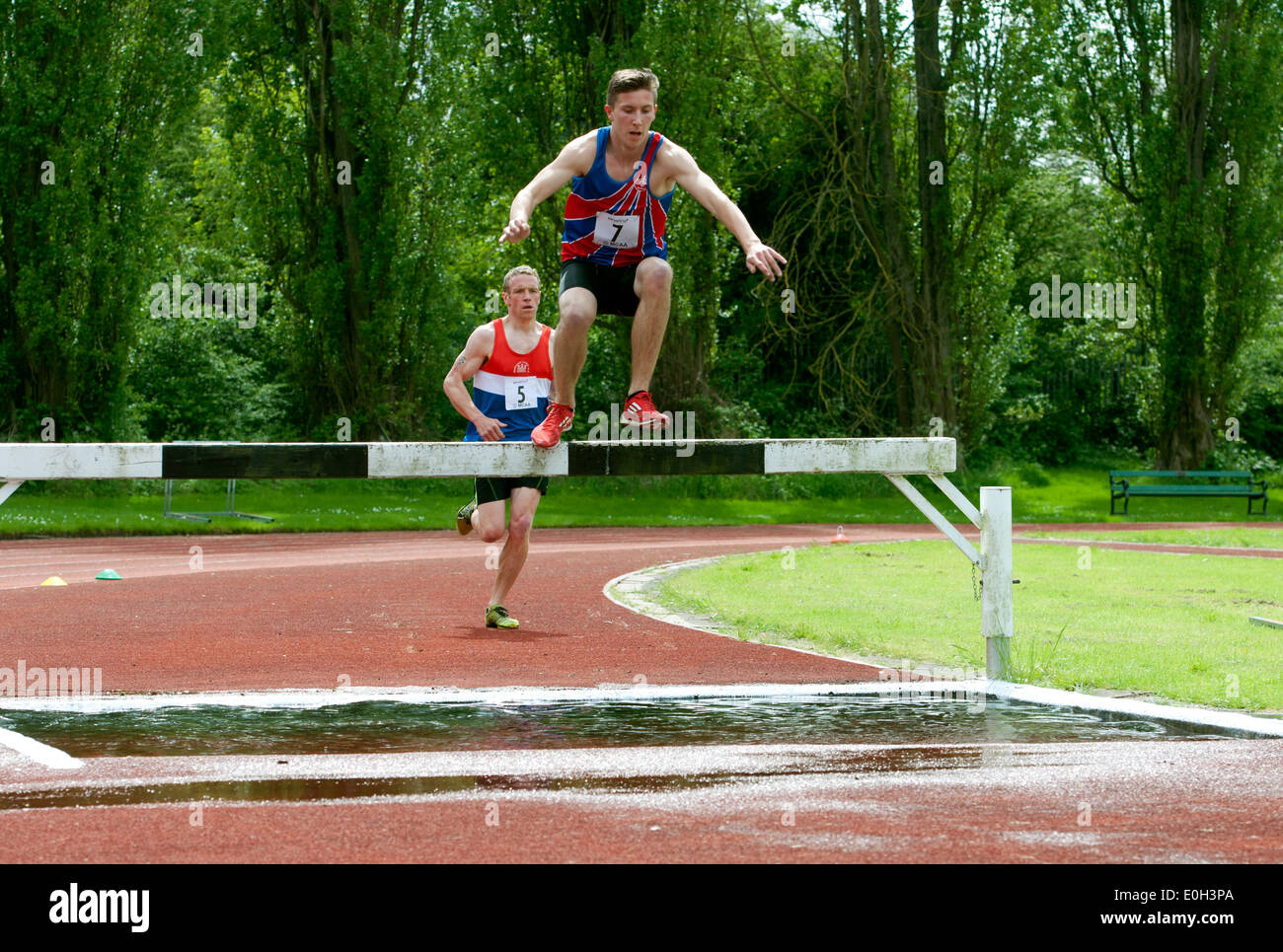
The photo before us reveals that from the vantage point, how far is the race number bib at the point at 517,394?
29.2 feet

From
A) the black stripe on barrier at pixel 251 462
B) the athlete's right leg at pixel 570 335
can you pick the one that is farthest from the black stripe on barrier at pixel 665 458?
the black stripe on barrier at pixel 251 462

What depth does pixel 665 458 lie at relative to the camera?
6.99 meters

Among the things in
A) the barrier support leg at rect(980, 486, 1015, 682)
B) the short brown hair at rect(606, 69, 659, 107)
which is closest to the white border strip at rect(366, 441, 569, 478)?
the short brown hair at rect(606, 69, 659, 107)

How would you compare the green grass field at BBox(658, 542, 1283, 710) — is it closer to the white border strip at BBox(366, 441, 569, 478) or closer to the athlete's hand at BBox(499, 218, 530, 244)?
the white border strip at BBox(366, 441, 569, 478)

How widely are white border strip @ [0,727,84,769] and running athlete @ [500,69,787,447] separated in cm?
250

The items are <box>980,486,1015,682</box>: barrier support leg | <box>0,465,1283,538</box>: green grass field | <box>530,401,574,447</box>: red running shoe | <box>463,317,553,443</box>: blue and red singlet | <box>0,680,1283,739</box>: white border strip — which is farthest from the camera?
<box>0,465,1283,538</box>: green grass field

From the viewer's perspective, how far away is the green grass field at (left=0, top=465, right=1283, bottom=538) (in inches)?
830

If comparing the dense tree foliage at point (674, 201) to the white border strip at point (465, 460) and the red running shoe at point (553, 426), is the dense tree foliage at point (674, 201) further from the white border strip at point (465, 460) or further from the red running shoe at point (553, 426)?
the white border strip at point (465, 460)

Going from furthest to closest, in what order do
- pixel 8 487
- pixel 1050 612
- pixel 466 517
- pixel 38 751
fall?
pixel 1050 612, pixel 466 517, pixel 8 487, pixel 38 751

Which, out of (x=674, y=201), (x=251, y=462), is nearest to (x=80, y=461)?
(x=251, y=462)

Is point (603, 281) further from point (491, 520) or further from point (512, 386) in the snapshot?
point (491, 520)

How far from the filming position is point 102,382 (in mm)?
24734

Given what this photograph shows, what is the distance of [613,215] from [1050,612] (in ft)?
18.8
